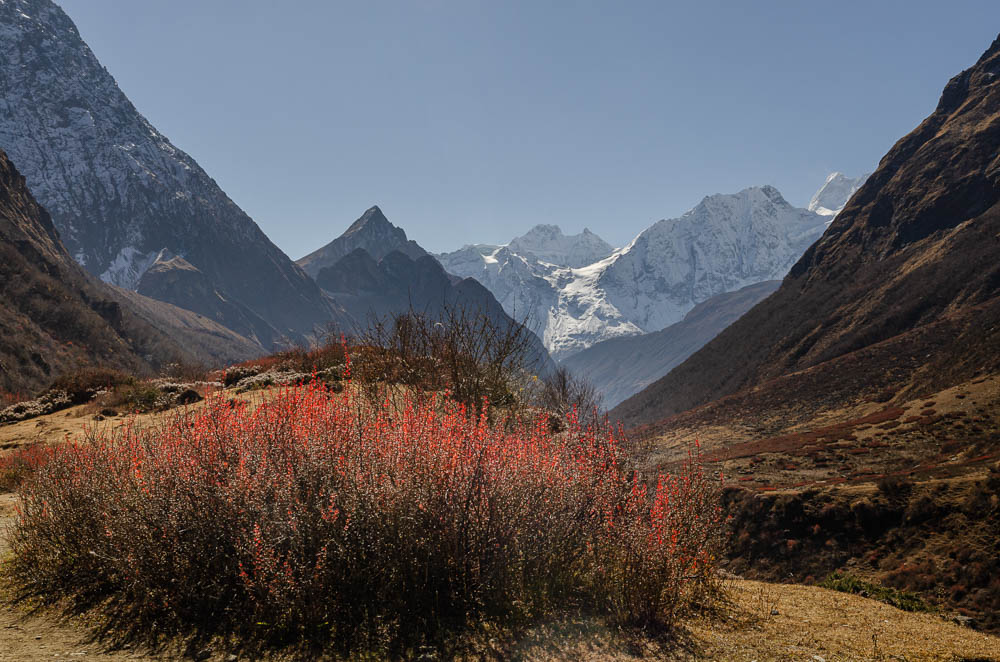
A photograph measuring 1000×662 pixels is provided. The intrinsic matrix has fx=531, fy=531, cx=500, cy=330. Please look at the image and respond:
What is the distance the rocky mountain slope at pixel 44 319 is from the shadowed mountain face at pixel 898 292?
6725 cm

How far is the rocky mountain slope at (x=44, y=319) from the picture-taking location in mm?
49000

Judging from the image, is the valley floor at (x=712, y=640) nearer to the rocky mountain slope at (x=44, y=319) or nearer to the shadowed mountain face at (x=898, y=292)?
the rocky mountain slope at (x=44, y=319)

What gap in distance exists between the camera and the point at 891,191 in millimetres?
111562

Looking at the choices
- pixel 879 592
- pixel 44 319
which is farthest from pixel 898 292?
pixel 44 319

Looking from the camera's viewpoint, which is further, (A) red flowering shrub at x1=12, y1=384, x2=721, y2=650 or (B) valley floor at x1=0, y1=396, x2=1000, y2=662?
(A) red flowering shrub at x1=12, y1=384, x2=721, y2=650

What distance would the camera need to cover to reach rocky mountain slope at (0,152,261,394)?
49.0 metres

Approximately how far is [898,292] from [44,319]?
115 m

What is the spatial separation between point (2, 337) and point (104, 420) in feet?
162

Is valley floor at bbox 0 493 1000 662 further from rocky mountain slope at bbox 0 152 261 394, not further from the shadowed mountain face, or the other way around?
the shadowed mountain face

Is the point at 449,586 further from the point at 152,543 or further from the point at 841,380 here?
the point at 841,380

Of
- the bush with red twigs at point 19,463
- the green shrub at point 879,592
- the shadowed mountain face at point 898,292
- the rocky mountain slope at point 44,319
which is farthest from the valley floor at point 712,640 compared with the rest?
the shadowed mountain face at point 898,292

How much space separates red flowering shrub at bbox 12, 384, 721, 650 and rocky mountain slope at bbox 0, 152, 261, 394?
24.2 meters

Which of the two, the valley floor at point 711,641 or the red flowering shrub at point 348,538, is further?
the red flowering shrub at point 348,538

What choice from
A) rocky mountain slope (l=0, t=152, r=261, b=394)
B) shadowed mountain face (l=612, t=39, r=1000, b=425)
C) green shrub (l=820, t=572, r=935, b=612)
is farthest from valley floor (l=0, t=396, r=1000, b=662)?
shadowed mountain face (l=612, t=39, r=1000, b=425)
